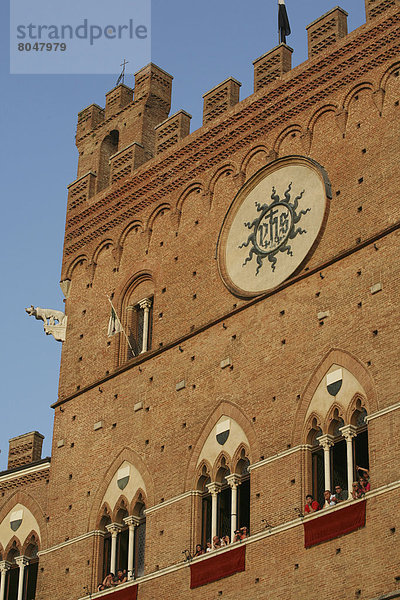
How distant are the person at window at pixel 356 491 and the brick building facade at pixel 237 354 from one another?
137 mm

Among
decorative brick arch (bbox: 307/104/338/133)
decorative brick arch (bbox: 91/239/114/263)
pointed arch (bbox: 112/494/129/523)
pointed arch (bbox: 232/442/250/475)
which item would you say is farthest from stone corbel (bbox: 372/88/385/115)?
pointed arch (bbox: 112/494/129/523)

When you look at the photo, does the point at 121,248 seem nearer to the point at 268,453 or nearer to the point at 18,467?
the point at 18,467

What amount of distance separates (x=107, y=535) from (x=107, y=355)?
3.70 meters

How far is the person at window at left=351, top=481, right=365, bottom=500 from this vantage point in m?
18.5

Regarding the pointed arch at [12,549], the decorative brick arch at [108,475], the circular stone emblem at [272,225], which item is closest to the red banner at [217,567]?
the decorative brick arch at [108,475]

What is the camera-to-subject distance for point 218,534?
68.5 ft

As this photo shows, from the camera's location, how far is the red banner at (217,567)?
65.1 feet

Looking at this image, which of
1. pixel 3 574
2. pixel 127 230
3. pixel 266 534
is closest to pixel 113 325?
pixel 127 230

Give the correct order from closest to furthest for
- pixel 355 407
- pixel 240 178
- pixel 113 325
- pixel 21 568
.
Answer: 1. pixel 355 407
2. pixel 240 178
3. pixel 21 568
4. pixel 113 325

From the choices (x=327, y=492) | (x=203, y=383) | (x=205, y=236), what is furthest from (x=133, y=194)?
(x=327, y=492)

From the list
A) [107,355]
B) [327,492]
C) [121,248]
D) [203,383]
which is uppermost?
[121,248]

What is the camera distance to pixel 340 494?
757 inches

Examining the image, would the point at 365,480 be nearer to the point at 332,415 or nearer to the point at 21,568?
the point at 332,415

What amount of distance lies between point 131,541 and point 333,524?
16.2 feet
